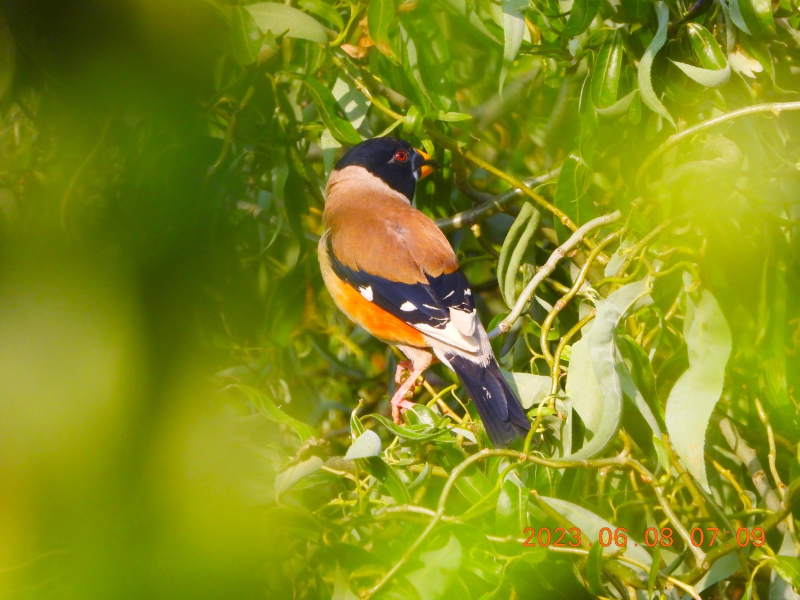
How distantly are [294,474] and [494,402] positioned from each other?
634 mm

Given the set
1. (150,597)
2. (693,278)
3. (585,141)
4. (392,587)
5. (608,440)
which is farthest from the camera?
(585,141)

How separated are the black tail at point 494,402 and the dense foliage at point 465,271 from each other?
8 cm

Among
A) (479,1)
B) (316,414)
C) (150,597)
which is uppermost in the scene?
(479,1)

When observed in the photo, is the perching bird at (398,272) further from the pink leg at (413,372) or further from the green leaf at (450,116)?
the green leaf at (450,116)

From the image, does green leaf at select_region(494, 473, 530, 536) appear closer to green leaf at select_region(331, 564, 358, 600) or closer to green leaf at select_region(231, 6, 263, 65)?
green leaf at select_region(331, 564, 358, 600)

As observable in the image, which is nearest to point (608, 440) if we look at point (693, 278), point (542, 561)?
point (542, 561)

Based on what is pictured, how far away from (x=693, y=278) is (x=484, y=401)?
25.0 inches

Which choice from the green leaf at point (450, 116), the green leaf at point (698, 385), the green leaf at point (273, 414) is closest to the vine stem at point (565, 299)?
the green leaf at point (698, 385)

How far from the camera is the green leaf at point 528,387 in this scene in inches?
79.8

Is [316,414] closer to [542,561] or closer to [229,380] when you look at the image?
[229,380]

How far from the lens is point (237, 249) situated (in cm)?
231

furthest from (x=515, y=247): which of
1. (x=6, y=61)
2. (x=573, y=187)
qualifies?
(x=6, y=61)

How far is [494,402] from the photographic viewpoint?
1.89 m
